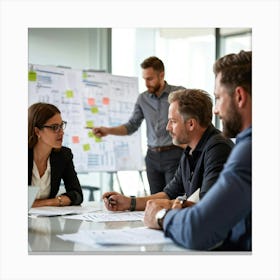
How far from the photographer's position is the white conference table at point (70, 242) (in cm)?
144

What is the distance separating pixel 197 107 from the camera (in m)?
1.90

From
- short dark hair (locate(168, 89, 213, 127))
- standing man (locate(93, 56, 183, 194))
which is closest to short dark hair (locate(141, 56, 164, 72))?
standing man (locate(93, 56, 183, 194))

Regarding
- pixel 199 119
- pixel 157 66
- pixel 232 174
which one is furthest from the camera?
pixel 157 66

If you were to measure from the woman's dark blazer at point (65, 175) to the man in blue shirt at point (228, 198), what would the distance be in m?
0.59

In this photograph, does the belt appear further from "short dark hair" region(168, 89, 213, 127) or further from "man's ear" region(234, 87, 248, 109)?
"man's ear" region(234, 87, 248, 109)

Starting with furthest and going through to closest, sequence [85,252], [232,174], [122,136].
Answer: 1. [122,136]
2. [85,252]
3. [232,174]

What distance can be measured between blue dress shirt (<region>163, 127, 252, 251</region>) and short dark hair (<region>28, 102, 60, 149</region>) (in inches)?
26.3

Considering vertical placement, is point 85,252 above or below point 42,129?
below

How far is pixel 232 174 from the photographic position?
51.3 inches
